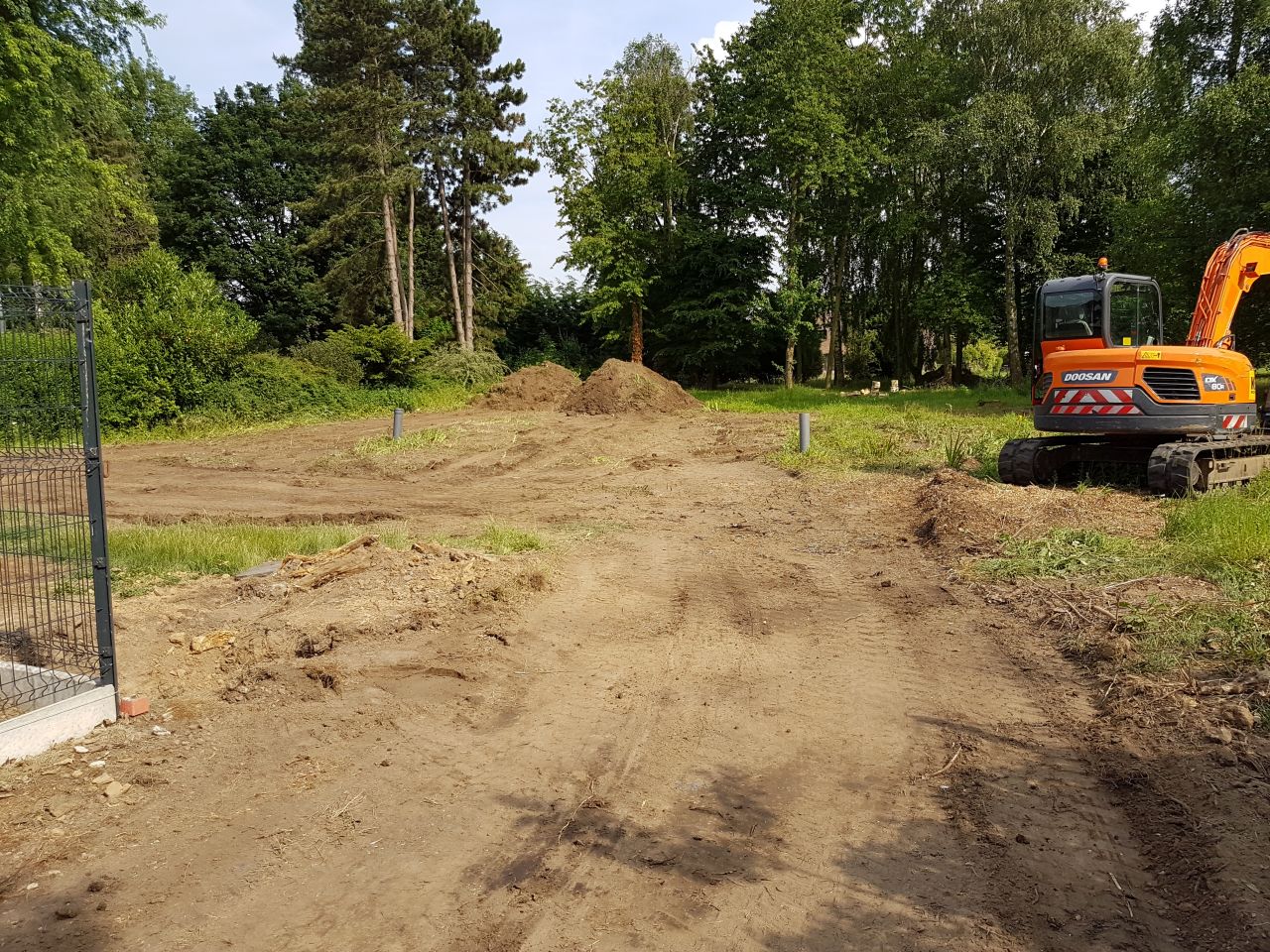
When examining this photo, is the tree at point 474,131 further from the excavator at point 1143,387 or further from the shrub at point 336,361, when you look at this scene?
the excavator at point 1143,387

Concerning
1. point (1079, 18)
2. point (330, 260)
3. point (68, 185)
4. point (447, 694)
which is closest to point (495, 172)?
point (330, 260)

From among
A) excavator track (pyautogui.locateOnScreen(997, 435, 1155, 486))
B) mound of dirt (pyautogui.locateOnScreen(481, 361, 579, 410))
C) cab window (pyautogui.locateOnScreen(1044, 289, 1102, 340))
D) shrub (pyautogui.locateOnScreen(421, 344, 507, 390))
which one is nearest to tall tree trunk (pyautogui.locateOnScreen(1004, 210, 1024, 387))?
mound of dirt (pyautogui.locateOnScreen(481, 361, 579, 410))

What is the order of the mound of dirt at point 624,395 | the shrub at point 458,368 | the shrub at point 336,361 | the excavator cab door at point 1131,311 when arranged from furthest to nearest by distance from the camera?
the shrub at point 458,368, the shrub at point 336,361, the mound of dirt at point 624,395, the excavator cab door at point 1131,311

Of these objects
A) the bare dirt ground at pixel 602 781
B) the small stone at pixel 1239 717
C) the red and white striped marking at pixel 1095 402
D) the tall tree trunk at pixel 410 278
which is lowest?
the bare dirt ground at pixel 602 781

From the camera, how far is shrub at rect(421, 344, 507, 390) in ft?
111

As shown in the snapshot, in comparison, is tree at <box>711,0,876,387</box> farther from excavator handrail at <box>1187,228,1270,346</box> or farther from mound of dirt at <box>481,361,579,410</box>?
excavator handrail at <box>1187,228,1270,346</box>

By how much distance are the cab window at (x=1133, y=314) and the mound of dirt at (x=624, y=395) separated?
16120 millimetres

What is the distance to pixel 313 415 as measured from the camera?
28359mm

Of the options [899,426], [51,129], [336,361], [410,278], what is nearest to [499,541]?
[899,426]

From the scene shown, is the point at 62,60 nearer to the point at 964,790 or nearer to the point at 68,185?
the point at 68,185

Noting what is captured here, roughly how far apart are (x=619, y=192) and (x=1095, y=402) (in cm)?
2967

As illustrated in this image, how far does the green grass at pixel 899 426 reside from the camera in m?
16.2

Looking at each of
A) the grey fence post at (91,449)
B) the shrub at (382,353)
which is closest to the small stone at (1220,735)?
the grey fence post at (91,449)

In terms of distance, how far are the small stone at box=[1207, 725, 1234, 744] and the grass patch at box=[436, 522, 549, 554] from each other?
22.4 feet
